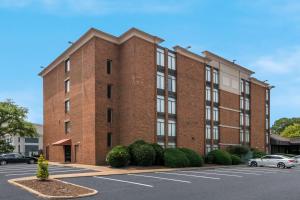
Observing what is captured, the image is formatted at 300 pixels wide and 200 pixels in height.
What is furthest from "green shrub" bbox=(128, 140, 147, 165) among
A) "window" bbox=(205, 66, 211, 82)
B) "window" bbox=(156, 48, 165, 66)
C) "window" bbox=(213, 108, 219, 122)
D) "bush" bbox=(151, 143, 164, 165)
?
"window" bbox=(213, 108, 219, 122)

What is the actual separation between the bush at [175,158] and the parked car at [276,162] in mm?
8730

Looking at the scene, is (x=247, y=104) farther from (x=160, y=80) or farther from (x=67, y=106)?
(x=67, y=106)

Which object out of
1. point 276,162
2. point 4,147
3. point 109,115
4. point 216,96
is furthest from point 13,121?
point 276,162

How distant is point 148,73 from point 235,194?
24.4m

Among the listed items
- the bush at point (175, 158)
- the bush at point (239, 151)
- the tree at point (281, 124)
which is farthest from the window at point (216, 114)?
the tree at point (281, 124)

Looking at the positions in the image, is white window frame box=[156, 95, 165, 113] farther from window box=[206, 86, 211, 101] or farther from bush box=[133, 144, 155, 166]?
window box=[206, 86, 211, 101]

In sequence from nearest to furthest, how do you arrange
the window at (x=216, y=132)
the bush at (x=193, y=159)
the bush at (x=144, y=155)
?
the bush at (x=144, y=155) → the bush at (x=193, y=159) → the window at (x=216, y=132)

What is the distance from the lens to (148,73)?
39438 mm

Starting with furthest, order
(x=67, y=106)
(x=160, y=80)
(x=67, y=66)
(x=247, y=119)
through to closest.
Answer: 1. (x=247, y=119)
2. (x=67, y=66)
3. (x=67, y=106)
4. (x=160, y=80)

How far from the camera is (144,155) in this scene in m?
34.2

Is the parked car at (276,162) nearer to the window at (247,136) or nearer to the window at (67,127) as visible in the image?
the window at (247,136)

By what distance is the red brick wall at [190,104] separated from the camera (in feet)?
143

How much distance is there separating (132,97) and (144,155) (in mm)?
6654

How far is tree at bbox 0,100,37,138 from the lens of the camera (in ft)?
184
